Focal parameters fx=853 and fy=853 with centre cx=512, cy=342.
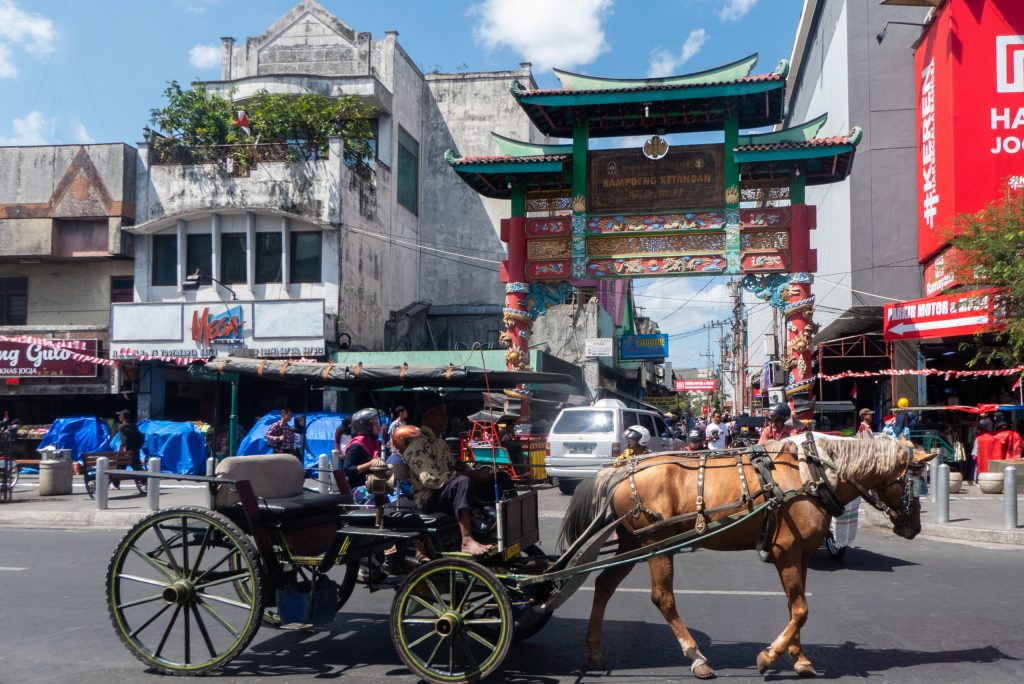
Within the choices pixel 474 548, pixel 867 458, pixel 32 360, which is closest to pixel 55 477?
pixel 32 360

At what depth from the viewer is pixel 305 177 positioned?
2386 centimetres

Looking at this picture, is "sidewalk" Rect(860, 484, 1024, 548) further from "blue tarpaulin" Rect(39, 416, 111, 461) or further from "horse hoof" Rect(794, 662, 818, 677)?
"blue tarpaulin" Rect(39, 416, 111, 461)

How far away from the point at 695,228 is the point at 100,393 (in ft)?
51.8

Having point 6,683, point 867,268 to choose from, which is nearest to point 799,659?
point 6,683

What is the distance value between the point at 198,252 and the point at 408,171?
30.2ft

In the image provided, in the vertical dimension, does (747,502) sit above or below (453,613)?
above

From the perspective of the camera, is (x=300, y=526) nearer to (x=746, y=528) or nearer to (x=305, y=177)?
(x=746, y=528)

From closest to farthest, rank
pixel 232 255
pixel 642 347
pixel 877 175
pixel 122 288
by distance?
pixel 232 255 → pixel 122 288 → pixel 877 175 → pixel 642 347

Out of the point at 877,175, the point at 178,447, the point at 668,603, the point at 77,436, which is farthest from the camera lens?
the point at 877,175

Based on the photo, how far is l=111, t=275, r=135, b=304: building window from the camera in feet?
81.7

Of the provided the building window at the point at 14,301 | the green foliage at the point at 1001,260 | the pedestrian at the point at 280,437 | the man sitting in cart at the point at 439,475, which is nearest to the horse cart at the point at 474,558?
the man sitting in cart at the point at 439,475

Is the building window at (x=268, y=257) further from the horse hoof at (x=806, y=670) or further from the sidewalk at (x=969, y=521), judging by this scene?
the horse hoof at (x=806, y=670)

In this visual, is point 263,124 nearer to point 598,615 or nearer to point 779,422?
point 779,422

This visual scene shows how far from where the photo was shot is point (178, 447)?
66.2 ft
